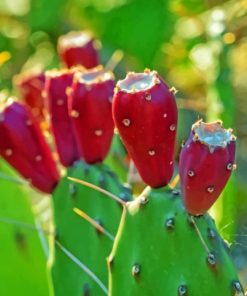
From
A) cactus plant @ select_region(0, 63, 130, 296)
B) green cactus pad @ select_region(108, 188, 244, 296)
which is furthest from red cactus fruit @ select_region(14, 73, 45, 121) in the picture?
green cactus pad @ select_region(108, 188, 244, 296)

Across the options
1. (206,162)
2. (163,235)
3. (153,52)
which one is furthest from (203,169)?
(153,52)

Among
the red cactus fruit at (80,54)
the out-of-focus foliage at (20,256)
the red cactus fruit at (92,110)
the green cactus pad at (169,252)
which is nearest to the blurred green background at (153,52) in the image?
the out-of-focus foliage at (20,256)

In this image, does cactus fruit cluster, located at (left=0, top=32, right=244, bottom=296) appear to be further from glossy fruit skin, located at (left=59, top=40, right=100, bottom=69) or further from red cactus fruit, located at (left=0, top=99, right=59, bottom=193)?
glossy fruit skin, located at (left=59, top=40, right=100, bottom=69)

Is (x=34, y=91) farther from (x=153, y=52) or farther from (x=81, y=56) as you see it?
(x=153, y=52)

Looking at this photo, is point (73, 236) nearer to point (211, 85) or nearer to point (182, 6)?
point (211, 85)

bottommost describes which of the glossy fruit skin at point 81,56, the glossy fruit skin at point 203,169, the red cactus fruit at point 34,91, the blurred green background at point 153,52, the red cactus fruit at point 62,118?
the blurred green background at point 153,52

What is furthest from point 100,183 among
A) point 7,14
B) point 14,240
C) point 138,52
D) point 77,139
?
point 7,14

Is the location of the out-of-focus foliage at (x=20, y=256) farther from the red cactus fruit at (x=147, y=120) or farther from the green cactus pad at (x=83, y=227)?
the red cactus fruit at (x=147, y=120)
